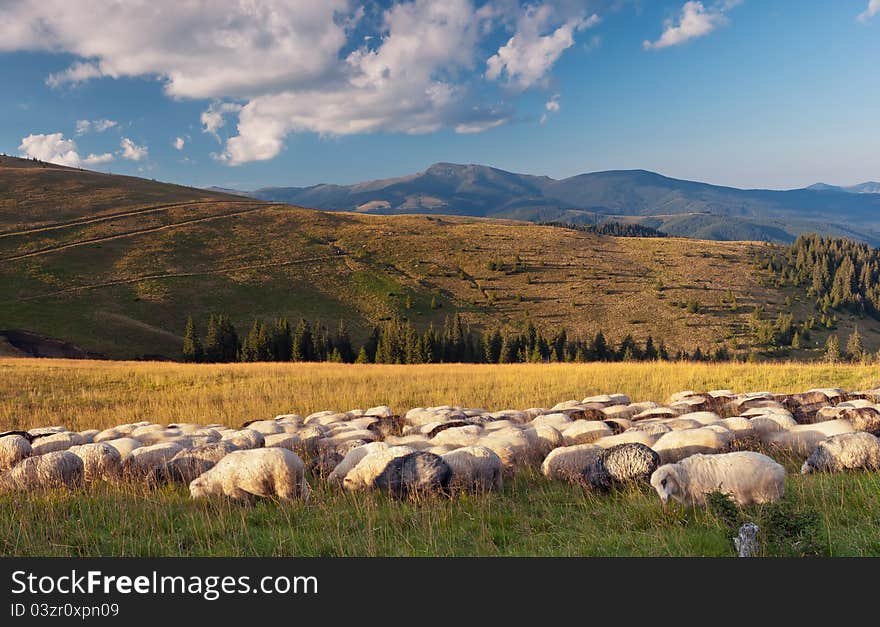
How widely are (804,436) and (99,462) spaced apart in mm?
13027

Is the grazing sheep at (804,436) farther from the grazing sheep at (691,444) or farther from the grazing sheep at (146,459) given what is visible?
Result: the grazing sheep at (146,459)

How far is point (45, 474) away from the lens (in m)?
9.09

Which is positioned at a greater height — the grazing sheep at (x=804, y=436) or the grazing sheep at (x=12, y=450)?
the grazing sheep at (x=804, y=436)

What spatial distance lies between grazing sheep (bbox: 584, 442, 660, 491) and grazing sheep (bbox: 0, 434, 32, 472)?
10978mm

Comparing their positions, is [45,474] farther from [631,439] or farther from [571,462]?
[631,439]

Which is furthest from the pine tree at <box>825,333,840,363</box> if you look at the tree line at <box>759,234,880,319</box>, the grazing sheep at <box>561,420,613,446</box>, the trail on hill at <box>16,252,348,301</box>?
the trail on hill at <box>16,252,348,301</box>

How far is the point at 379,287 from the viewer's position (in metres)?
114

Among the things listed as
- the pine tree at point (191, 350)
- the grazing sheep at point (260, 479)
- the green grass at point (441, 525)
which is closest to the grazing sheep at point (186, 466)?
the green grass at point (441, 525)

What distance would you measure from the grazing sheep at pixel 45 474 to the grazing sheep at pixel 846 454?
12.2 meters

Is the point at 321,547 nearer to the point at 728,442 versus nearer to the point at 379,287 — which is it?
the point at 728,442

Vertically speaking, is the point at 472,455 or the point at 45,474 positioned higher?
the point at 472,455

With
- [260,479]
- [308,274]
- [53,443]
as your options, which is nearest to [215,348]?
[308,274]

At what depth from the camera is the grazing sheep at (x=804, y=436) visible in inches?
390

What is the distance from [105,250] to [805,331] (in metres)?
144
